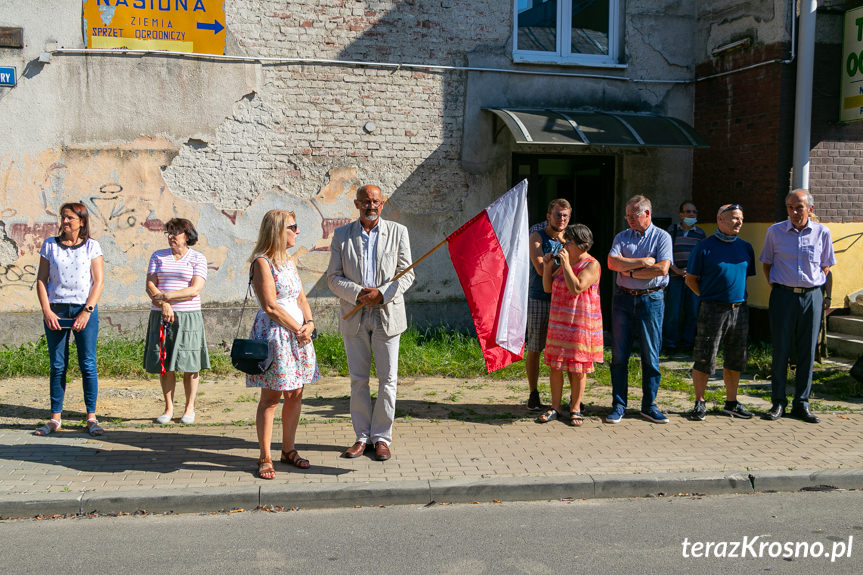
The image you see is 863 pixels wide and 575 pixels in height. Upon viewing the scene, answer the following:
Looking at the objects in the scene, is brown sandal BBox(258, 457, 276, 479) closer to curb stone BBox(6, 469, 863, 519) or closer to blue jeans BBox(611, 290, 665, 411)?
curb stone BBox(6, 469, 863, 519)

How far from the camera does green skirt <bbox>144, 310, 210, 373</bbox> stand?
24.3 feet

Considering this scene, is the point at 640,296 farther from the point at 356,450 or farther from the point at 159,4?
the point at 159,4

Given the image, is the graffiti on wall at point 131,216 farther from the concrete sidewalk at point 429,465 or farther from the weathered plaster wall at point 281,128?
the concrete sidewalk at point 429,465

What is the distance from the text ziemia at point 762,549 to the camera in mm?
4633

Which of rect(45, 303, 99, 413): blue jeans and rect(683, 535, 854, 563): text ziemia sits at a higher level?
rect(45, 303, 99, 413): blue jeans

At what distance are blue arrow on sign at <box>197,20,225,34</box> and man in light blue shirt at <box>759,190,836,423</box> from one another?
7.31 metres

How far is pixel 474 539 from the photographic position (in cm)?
493

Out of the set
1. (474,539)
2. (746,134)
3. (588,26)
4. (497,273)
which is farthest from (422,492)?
(588,26)

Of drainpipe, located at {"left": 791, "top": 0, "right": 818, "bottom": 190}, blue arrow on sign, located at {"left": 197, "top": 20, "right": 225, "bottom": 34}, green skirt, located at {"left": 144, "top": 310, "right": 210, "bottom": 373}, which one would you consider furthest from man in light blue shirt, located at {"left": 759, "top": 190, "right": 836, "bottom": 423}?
blue arrow on sign, located at {"left": 197, "top": 20, "right": 225, "bottom": 34}

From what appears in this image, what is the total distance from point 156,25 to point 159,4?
0.89ft

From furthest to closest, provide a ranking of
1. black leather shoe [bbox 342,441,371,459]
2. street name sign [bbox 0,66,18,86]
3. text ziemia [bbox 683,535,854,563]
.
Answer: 1. street name sign [bbox 0,66,18,86]
2. black leather shoe [bbox 342,441,371,459]
3. text ziemia [bbox 683,535,854,563]

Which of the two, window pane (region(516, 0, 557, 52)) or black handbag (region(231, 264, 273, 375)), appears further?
window pane (region(516, 0, 557, 52))

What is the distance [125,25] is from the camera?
34.1 ft

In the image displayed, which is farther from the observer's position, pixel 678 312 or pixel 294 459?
pixel 678 312
